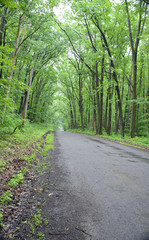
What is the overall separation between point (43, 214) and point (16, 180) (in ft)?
5.59

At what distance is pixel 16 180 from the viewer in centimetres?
432

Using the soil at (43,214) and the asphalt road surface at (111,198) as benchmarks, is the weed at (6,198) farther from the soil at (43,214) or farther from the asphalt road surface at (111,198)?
the asphalt road surface at (111,198)

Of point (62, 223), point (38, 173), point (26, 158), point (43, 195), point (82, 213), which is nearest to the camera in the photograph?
point (62, 223)

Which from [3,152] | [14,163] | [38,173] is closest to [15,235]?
[38,173]

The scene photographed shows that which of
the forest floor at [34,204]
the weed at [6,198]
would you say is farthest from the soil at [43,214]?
the weed at [6,198]

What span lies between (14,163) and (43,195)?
8.37 ft

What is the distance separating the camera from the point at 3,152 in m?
→ 6.66

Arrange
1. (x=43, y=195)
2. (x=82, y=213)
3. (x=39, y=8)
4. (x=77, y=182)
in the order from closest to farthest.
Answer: (x=82, y=213), (x=43, y=195), (x=77, y=182), (x=39, y=8)

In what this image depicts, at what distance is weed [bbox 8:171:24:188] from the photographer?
4.11m

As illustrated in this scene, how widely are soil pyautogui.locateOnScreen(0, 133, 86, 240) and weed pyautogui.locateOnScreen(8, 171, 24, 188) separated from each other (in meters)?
0.16

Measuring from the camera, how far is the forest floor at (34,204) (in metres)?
2.47

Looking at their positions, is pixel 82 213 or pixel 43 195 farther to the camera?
pixel 43 195

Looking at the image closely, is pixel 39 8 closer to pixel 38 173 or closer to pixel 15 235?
pixel 38 173

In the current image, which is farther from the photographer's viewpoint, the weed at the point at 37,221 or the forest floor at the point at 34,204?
the weed at the point at 37,221
